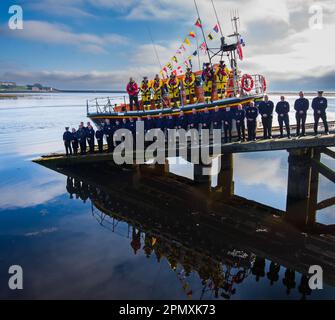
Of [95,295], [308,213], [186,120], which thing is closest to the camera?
[95,295]

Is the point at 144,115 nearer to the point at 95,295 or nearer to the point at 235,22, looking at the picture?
the point at 235,22

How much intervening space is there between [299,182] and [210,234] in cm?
464

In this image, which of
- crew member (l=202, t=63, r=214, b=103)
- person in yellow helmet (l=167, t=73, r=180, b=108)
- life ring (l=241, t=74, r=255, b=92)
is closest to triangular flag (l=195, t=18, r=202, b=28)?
crew member (l=202, t=63, r=214, b=103)

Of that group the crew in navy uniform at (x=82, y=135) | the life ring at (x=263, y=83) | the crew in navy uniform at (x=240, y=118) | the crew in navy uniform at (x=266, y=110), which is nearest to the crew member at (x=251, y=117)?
the crew in navy uniform at (x=266, y=110)

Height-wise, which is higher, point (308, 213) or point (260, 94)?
point (260, 94)

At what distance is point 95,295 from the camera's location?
25.9ft

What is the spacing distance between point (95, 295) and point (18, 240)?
4717mm

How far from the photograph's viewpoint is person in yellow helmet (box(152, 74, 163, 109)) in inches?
699

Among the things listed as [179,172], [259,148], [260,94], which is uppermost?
[260,94]

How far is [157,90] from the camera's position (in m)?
17.8

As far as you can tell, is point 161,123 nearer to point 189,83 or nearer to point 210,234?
point 189,83
